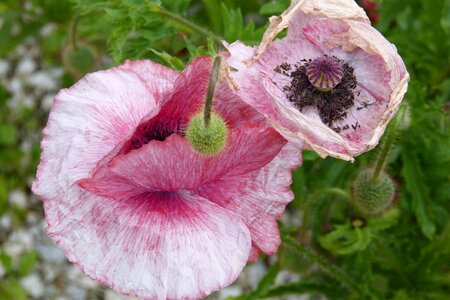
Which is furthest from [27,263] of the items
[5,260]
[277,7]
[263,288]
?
[277,7]

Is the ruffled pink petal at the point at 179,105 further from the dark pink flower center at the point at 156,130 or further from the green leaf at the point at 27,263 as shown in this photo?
the green leaf at the point at 27,263

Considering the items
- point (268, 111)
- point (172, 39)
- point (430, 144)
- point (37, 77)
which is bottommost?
point (37, 77)

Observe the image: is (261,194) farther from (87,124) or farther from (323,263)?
(323,263)

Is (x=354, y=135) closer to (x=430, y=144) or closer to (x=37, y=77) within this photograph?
(x=430, y=144)

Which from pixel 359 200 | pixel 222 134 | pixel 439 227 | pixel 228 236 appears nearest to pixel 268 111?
pixel 222 134

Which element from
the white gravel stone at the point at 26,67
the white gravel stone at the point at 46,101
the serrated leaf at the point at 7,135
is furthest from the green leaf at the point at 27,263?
the white gravel stone at the point at 26,67

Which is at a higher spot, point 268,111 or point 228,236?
point 268,111
